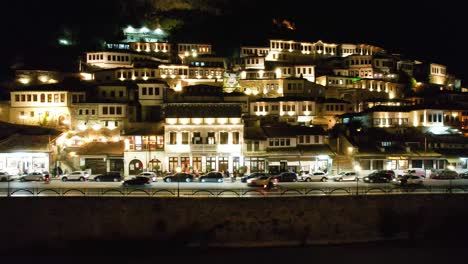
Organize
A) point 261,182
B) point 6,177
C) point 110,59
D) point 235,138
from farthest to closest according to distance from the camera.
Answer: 1. point 110,59
2. point 235,138
3. point 6,177
4. point 261,182

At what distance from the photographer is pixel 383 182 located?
38.7 meters

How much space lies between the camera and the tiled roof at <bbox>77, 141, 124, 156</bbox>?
48969 millimetres

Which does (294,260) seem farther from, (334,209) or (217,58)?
(217,58)

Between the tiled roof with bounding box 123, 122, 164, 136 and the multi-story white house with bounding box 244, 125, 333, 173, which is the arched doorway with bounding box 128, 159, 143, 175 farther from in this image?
the multi-story white house with bounding box 244, 125, 333, 173

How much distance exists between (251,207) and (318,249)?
4942 millimetres

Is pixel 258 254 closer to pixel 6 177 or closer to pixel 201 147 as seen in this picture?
pixel 201 147

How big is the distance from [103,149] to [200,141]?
11457 millimetres

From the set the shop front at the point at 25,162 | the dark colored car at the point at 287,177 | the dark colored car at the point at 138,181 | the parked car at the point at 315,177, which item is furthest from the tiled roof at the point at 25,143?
the parked car at the point at 315,177

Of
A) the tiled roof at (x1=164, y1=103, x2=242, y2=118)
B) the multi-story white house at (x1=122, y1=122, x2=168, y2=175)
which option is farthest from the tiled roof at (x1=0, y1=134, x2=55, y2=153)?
the tiled roof at (x1=164, y1=103, x2=242, y2=118)

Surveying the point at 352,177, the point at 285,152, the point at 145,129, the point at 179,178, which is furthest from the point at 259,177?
the point at 145,129

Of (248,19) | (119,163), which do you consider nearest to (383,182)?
(119,163)

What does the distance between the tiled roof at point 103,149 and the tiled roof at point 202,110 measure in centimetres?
733

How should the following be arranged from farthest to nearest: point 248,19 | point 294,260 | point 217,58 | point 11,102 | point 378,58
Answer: point 248,19 → point 378,58 → point 217,58 → point 11,102 → point 294,260

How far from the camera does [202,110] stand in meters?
49.2
